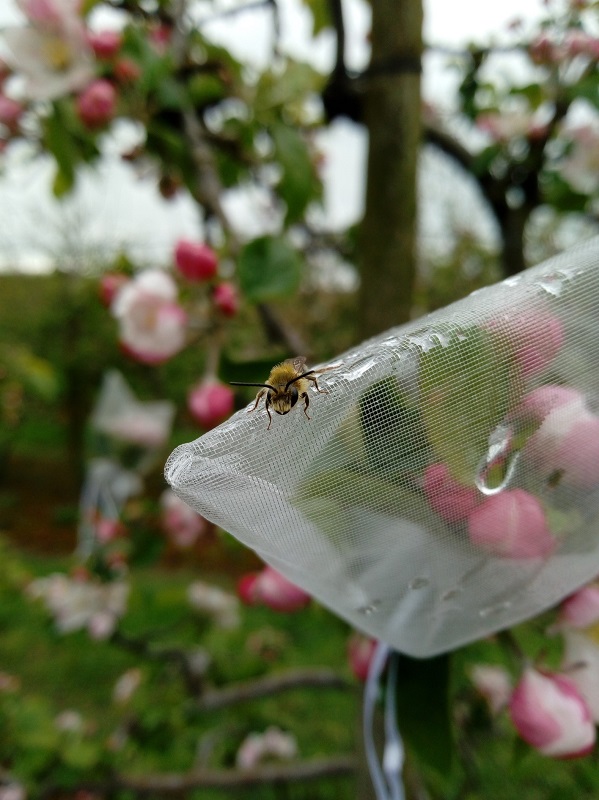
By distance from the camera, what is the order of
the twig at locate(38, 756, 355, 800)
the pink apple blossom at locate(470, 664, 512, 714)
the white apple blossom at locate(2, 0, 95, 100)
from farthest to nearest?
the twig at locate(38, 756, 355, 800) → the pink apple blossom at locate(470, 664, 512, 714) → the white apple blossom at locate(2, 0, 95, 100)

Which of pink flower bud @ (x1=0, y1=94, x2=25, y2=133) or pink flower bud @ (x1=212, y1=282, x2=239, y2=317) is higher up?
pink flower bud @ (x1=0, y1=94, x2=25, y2=133)

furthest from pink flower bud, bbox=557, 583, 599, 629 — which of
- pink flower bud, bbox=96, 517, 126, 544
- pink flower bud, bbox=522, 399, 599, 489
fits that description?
pink flower bud, bbox=96, 517, 126, 544

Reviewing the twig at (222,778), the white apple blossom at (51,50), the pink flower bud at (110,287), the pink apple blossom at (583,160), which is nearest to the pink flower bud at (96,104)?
the white apple blossom at (51,50)

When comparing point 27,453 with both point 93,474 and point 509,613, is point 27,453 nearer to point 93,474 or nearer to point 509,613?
point 93,474

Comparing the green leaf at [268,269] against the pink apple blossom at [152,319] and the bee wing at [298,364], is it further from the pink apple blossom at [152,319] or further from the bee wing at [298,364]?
the bee wing at [298,364]

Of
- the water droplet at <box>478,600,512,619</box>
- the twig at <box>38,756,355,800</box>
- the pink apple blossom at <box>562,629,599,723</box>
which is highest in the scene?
the water droplet at <box>478,600,512,619</box>

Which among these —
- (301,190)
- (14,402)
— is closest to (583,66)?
(301,190)

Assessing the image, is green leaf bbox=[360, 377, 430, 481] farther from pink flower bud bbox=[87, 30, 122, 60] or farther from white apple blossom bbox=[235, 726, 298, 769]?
white apple blossom bbox=[235, 726, 298, 769]
